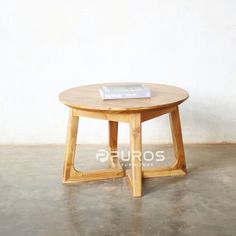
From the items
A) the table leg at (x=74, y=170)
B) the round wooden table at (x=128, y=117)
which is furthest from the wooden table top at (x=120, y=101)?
the table leg at (x=74, y=170)

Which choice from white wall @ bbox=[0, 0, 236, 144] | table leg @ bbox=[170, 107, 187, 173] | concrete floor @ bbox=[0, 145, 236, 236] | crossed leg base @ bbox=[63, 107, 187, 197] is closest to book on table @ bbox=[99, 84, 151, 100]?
crossed leg base @ bbox=[63, 107, 187, 197]

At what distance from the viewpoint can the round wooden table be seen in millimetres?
1747

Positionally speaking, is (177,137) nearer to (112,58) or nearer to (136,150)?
(136,150)

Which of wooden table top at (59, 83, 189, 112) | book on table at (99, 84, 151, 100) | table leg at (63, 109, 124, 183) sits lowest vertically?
table leg at (63, 109, 124, 183)

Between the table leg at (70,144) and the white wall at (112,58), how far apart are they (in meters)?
0.68

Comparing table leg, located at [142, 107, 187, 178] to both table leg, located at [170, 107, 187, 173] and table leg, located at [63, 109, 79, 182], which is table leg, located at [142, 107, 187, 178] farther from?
table leg, located at [63, 109, 79, 182]

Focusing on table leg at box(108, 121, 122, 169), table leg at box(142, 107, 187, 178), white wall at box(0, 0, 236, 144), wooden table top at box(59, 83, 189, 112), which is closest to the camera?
wooden table top at box(59, 83, 189, 112)

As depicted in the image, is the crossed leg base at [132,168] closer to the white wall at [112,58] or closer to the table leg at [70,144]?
the table leg at [70,144]

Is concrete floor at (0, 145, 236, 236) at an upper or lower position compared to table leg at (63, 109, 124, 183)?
lower

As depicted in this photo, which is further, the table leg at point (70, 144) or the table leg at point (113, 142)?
the table leg at point (113, 142)

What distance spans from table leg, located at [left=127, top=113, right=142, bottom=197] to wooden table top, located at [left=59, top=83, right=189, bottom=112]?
8cm

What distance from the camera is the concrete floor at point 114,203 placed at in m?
1.57

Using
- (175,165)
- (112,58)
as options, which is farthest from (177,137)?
(112,58)

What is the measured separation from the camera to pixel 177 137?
6.81 feet
